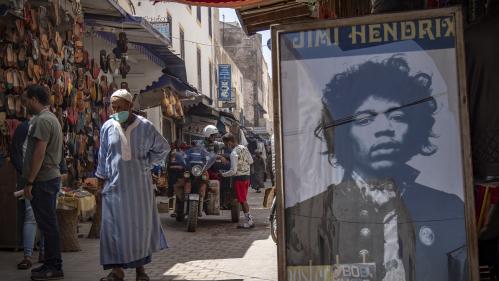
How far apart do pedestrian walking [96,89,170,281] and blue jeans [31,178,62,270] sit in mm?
726

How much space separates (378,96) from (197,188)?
25.4 feet

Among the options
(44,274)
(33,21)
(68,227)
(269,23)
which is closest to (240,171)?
(68,227)

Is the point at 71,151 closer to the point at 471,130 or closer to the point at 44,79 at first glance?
the point at 44,79

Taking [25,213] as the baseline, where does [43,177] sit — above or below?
above

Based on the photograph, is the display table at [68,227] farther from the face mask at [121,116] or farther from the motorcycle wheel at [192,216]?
the face mask at [121,116]

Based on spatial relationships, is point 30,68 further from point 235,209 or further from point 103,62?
point 235,209

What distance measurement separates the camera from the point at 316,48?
134 inches

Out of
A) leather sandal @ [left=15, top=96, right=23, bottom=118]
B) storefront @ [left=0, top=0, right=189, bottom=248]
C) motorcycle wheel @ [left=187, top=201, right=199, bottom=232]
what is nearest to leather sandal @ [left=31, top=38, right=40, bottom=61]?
storefront @ [left=0, top=0, right=189, bottom=248]

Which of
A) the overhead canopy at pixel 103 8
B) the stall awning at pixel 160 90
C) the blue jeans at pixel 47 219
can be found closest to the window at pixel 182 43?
the stall awning at pixel 160 90

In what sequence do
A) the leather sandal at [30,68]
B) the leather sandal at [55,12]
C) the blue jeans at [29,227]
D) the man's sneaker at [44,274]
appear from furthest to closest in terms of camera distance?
the leather sandal at [55,12], the leather sandal at [30,68], the blue jeans at [29,227], the man's sneaker at [44,274]

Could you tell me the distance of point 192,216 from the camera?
34.4 ft

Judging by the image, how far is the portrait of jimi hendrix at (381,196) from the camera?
3.27 metres

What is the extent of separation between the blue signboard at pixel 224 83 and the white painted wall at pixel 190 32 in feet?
1.16

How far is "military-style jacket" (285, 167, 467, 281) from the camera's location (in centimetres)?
324
